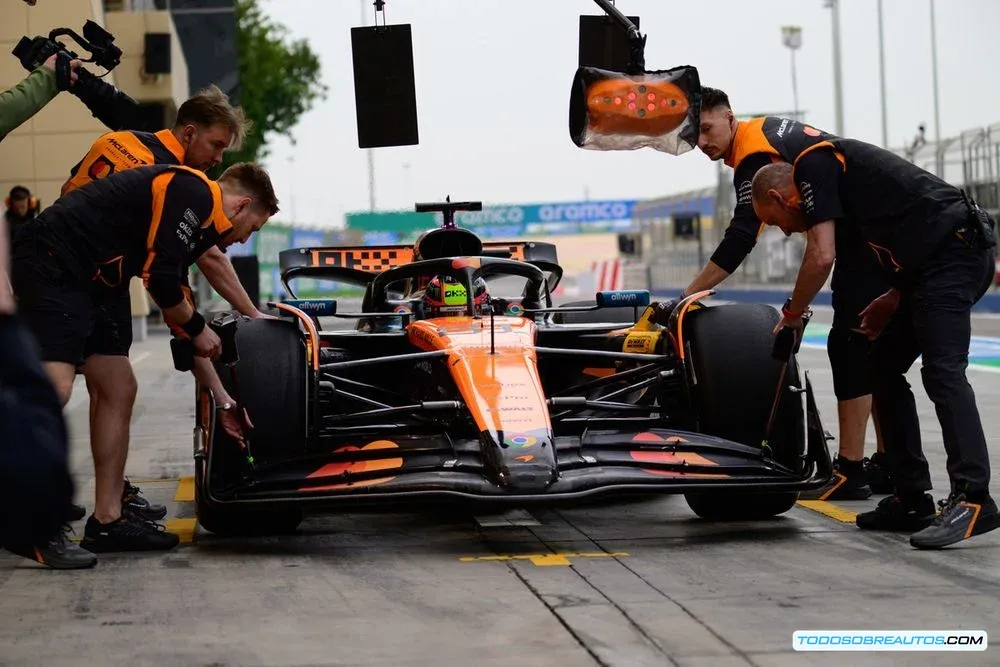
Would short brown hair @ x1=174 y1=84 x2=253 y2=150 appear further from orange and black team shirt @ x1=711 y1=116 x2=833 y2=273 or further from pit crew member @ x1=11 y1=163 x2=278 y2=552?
orange and black team shirt @ x1=711 y1=116 x2=833 y2=273

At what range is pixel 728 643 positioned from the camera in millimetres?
4219

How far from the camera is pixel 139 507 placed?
671cm

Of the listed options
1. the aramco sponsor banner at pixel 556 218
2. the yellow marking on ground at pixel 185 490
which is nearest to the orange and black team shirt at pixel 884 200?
the yellow marking on ground at pixel 185 490

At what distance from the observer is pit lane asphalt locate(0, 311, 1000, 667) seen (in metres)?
4.21

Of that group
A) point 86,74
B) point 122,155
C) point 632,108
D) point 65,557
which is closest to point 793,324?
point 632,108

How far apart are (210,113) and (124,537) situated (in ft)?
5.79

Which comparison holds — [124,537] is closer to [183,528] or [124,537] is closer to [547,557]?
[183,528]

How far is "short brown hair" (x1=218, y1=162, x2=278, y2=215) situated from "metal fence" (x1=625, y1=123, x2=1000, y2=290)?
17.8 metres

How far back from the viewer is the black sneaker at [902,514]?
619cm

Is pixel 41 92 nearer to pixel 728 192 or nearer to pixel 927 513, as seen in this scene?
pixel 927 513

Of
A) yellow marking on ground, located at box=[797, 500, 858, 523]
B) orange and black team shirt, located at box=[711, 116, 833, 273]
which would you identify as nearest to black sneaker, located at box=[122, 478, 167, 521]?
orange and black team shirt, located at box=[711, 116, 833, 273]

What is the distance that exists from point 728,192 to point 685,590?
32158 mm

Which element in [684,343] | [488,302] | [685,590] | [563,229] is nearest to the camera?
[685,590]

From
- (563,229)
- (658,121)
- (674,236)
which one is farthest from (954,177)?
(563,229)
